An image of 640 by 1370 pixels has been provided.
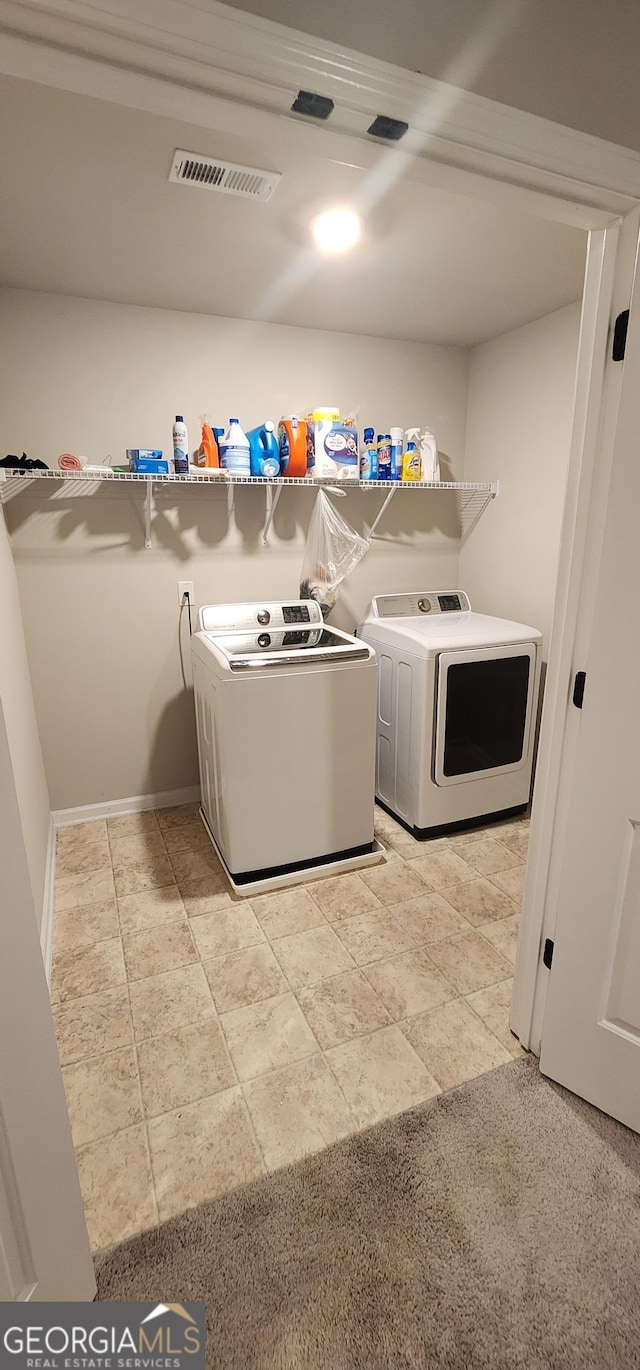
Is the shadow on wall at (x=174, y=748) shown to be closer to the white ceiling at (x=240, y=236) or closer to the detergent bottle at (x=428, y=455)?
the detergent bottle at (x=428, y=455)

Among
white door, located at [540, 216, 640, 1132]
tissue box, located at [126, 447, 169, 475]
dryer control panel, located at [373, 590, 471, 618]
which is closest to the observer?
white door, located at [540, 216, 640, 1132]

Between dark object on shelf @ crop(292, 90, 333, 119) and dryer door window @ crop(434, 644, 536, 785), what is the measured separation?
A: 173 cm

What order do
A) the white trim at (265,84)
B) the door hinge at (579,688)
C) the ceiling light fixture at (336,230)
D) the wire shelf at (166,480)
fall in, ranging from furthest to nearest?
1. the wire shelf at (166,480)
2. the ceiling light fixture at (336,230)
3. the door hinge at (579,688)
4. the white trim at (265,84)

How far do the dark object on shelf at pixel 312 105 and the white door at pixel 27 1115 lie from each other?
0.98m

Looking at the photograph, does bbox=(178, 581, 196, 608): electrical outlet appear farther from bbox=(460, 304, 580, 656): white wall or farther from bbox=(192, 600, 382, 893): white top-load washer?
bbox=(460, 304, 580, 656): white wall

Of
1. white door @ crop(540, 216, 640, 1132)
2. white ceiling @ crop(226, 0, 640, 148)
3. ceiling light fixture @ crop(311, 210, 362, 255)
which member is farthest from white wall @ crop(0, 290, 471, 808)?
white door @ crop(540, 216, 640, 1132)

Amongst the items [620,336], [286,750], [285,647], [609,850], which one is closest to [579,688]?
[609,850]

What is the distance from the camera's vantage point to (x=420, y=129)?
0.91 meters

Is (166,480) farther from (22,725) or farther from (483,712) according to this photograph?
(483,712)

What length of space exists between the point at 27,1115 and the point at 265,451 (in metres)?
2.31

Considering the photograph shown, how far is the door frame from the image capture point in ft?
2.44

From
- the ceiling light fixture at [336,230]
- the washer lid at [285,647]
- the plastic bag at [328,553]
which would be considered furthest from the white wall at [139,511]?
the ceiling light fixture at [336,230]

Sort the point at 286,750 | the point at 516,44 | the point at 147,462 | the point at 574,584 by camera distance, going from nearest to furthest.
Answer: the point at 516,44 < the point at 574,584 < the point at 286,750 < the point at 147,462

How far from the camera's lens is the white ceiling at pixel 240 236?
1394mm
